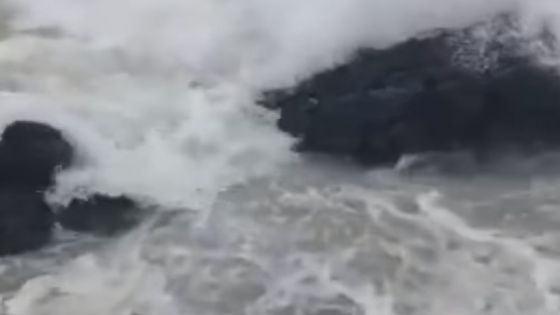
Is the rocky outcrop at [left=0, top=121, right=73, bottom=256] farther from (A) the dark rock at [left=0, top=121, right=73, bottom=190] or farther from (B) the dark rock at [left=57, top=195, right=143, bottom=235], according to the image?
(B) the dark rock at [left=57, top=195, right=143, bottom=235]

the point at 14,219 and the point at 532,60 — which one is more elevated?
the point at 532,60

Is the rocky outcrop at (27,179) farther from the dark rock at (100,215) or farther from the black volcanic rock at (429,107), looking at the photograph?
the black volcanic rock at (429,107)

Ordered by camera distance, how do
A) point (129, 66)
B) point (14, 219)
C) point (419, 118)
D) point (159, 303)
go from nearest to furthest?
point (159, 303), point (14, 219), point (419, 118), point (129, 66)

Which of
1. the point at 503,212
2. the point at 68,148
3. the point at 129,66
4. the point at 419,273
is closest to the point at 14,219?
the point at 68,148

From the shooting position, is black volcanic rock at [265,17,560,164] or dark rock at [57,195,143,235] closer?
dark rock at [57,195,143,235]

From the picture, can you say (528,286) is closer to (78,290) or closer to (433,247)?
(433,247)

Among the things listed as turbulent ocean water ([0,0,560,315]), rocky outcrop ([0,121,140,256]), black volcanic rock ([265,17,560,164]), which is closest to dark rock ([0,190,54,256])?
rocky outcrop ([0,121,140,256])
